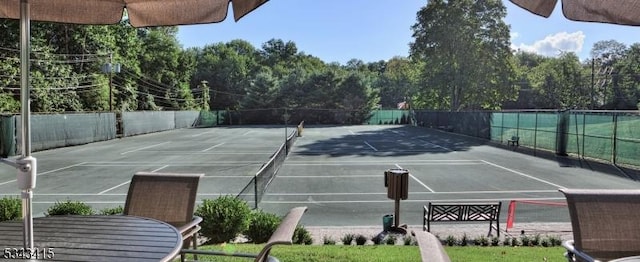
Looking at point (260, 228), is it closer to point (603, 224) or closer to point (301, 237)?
point (301, 237)

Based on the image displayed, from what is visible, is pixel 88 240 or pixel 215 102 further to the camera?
pixel 215 102

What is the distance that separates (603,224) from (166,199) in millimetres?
3723

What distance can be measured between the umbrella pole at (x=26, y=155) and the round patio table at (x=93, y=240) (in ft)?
0.56

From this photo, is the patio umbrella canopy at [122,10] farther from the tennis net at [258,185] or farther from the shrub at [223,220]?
the tennis net at [258,185]

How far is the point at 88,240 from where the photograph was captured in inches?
111

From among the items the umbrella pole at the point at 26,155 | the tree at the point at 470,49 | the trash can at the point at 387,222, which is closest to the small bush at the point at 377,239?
the trash can at the point at 387,222

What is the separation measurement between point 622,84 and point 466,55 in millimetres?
36996

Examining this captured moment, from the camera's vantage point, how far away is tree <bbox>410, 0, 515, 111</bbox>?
140ft

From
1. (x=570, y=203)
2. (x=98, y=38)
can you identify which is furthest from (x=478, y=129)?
(x=98, y=38)

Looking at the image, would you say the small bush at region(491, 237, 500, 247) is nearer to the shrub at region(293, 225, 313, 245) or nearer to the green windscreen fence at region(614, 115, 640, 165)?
the shrub at region(293, 225, 313, 245)

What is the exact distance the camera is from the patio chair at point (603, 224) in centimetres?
350

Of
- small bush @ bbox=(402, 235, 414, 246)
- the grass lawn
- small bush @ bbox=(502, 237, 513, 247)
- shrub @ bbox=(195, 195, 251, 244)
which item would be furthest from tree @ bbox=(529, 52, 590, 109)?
shrub @ bbox=(195, 195, 251, 244)

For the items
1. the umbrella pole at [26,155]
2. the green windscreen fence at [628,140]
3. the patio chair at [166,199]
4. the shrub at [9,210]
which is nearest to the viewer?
the umbrella pole at [26,155]

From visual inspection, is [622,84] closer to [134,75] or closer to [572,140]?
[572,140]
